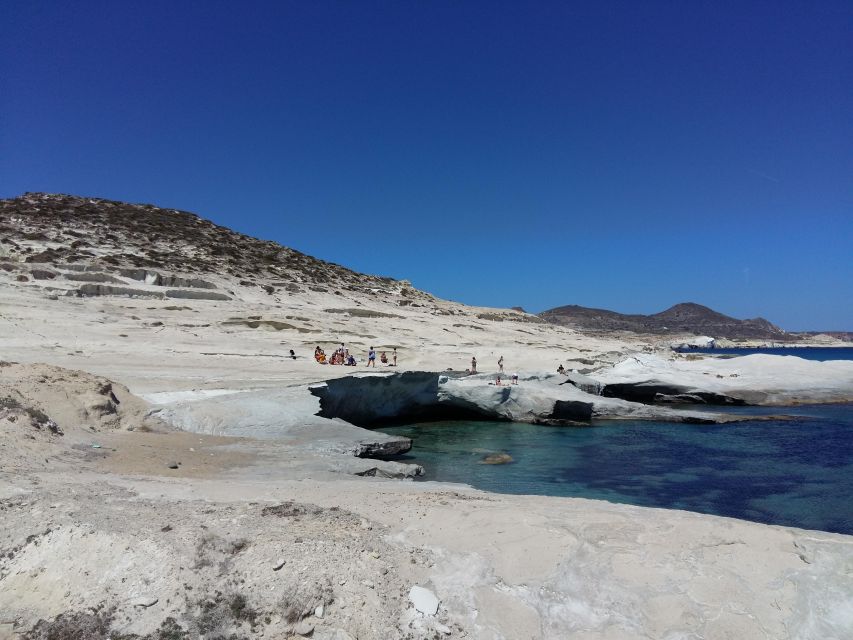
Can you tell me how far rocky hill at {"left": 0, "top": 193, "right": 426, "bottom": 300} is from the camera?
3725 cm

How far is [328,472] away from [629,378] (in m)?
27.3

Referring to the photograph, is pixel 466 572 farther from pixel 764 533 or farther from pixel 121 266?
pixel 121 266

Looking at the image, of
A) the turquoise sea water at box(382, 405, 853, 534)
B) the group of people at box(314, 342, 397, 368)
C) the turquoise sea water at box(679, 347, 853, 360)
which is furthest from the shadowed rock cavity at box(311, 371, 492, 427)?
the turquoise sea water at box(679, 347, 853, 360)

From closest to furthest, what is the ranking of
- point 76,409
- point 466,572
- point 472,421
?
1. point 466,572
2. point 76,409
3. point 472,421

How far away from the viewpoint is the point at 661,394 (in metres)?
34.1

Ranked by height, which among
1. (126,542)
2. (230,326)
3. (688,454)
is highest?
(230,326)

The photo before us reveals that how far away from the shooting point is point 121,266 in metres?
39.2

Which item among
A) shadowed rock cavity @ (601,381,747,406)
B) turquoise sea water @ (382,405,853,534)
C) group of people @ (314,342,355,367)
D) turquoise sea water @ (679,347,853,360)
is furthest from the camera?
turquoise sea water @ (679,347,853,360)

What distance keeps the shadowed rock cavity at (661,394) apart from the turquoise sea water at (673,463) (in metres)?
6.67

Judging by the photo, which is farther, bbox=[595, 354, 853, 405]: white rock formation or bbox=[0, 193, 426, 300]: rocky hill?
bbox=[0, 193, 426, 300]: rocky hill

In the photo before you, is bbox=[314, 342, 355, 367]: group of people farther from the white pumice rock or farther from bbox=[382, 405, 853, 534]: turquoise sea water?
the white pumice rock

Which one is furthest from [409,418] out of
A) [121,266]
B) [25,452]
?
[121,266]

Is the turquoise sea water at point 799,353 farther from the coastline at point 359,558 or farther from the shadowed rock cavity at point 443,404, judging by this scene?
the coastline at point 359,558

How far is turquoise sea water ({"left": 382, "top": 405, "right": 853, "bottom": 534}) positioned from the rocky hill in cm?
2435
